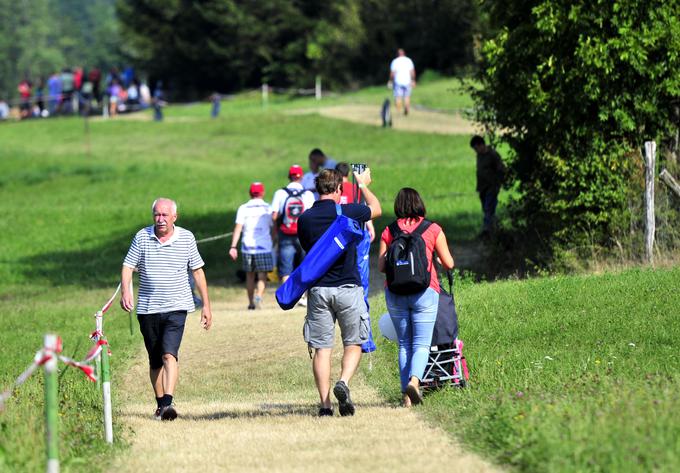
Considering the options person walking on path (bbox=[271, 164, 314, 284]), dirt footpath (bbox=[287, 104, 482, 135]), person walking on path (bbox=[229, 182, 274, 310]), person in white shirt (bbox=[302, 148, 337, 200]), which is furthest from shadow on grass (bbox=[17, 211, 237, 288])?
dirt footpath (bbox=[287, 104, 482, 135])

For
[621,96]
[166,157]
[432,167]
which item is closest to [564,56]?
[621,96]

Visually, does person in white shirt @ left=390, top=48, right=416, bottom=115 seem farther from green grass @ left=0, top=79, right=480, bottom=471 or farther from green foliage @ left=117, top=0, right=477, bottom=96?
green foliage @ left=117, top=0, right=477, bottom=96

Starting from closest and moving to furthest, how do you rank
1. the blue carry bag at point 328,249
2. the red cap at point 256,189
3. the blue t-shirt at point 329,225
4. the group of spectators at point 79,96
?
the blue carry bag at point 328,249
the blue t-shirt at point 329,225
the red cap at point 256,189
the group of spectators at point 79,96

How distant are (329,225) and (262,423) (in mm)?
1597

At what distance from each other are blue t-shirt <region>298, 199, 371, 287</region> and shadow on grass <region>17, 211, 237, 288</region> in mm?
10991

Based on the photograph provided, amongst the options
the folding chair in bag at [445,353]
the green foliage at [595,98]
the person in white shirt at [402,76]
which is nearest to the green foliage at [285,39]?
the person in white shirt at [402,76]

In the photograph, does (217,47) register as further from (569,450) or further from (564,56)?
(569,450)

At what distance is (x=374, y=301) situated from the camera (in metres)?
15.9

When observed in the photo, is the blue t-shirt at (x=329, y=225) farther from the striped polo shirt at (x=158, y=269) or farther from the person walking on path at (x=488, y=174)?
the person walking on path at (x=488, y=174)

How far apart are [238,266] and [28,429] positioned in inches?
545

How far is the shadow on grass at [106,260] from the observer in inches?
850

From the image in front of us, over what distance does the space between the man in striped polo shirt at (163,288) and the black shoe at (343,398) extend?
1436 mm

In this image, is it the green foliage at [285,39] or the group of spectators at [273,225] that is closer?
the group of spectators at [273,225]

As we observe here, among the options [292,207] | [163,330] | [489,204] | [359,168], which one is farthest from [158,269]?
[489,204]
